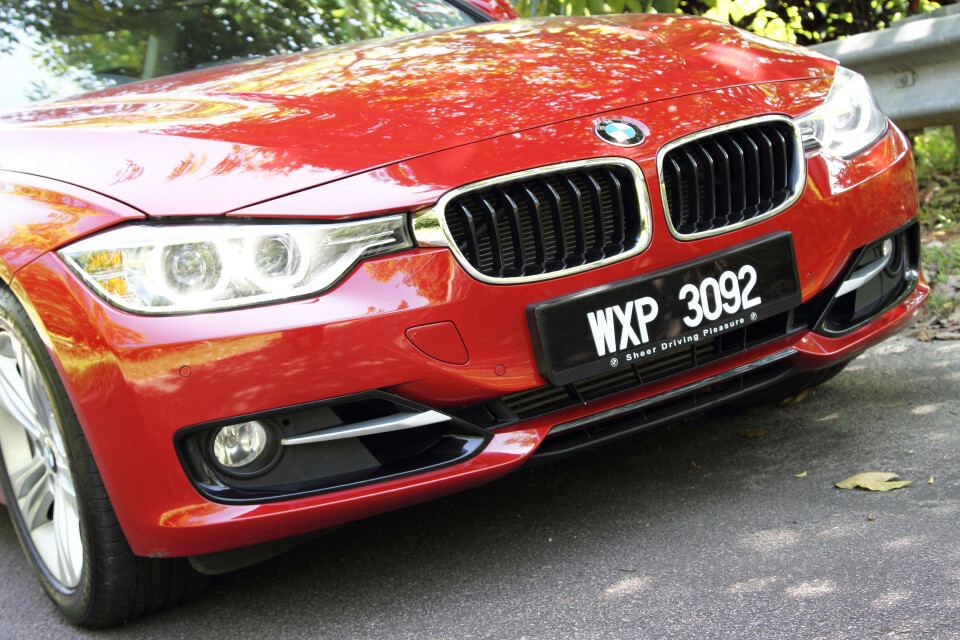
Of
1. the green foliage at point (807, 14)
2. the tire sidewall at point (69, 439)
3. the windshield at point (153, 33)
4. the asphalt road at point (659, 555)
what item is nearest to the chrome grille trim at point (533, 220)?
the asphalt road at point (659, 555)

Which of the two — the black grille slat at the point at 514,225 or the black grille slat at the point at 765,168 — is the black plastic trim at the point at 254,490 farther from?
the black grille slat at the point at 765,168

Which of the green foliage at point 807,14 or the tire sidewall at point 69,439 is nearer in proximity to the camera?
the tire sidewall at point 69,439

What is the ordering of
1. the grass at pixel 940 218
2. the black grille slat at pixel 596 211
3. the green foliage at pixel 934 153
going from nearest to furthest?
1. the black grille slat at pixel 596 211
2. the grass at pixel 940 218
3. the green foliage at pixel 934 153

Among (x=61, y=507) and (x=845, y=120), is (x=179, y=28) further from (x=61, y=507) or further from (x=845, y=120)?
(x=845, y=120)

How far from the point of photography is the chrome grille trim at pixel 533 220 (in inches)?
80.7

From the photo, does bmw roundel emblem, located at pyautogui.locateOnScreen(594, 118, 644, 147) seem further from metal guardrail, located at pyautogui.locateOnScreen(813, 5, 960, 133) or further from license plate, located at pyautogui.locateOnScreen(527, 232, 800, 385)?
metal guardrail, located at pyautogui.locateOnScreen(813, 5, 960, 133)

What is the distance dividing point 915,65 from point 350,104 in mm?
3198

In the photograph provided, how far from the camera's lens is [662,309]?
220 cm

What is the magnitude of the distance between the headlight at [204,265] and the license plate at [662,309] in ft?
1.48

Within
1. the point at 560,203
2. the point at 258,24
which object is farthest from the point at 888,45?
the point at 560,203

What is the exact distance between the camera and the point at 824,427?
115 inches

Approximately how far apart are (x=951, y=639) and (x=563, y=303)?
2.98ft

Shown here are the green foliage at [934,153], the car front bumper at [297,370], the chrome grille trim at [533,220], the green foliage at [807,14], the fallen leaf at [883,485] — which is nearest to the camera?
the car front bumper at [297,370]

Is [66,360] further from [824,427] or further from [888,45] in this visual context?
[888,45]
